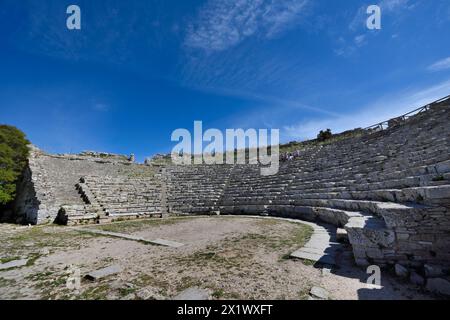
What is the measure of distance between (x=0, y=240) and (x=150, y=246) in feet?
19.1

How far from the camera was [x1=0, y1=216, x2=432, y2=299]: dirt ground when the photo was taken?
11.2 feet

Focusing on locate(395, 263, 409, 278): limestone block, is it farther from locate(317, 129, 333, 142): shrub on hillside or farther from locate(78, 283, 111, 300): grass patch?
locate(317, 129, 333, 142): shrub on hillside

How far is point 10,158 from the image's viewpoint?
48.7 feet

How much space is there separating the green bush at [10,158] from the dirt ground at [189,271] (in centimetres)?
1003

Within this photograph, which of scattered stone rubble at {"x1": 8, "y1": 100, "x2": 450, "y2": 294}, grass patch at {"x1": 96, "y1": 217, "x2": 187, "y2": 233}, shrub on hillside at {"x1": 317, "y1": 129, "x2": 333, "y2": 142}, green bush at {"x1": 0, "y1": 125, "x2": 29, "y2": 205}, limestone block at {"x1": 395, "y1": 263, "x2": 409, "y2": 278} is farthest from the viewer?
shrub on hillside at {"x1": 317, "y1": 129, "x2": 333, "y2": 142}

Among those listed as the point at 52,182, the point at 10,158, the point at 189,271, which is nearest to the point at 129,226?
the point at 189,271

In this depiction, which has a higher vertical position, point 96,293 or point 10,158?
point 10,158

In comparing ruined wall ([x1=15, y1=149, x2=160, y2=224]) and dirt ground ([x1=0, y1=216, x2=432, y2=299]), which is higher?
ruined wall ([x1=15, y1=149, x2=160, y2=224])

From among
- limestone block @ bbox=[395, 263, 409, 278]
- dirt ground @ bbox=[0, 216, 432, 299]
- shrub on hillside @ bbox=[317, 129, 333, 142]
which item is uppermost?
shrub on hillside @ bbox=[317, 129, 333, 142]

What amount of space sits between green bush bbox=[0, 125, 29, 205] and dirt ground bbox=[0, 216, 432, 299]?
10030 millimetres

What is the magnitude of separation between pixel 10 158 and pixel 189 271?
58.3 feet

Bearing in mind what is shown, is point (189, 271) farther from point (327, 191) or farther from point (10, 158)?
point (10, 158)

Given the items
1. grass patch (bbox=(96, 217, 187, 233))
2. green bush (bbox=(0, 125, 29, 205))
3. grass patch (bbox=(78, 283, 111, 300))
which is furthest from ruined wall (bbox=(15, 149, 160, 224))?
grass patch (bbox=(78, 283, 111, 300))
